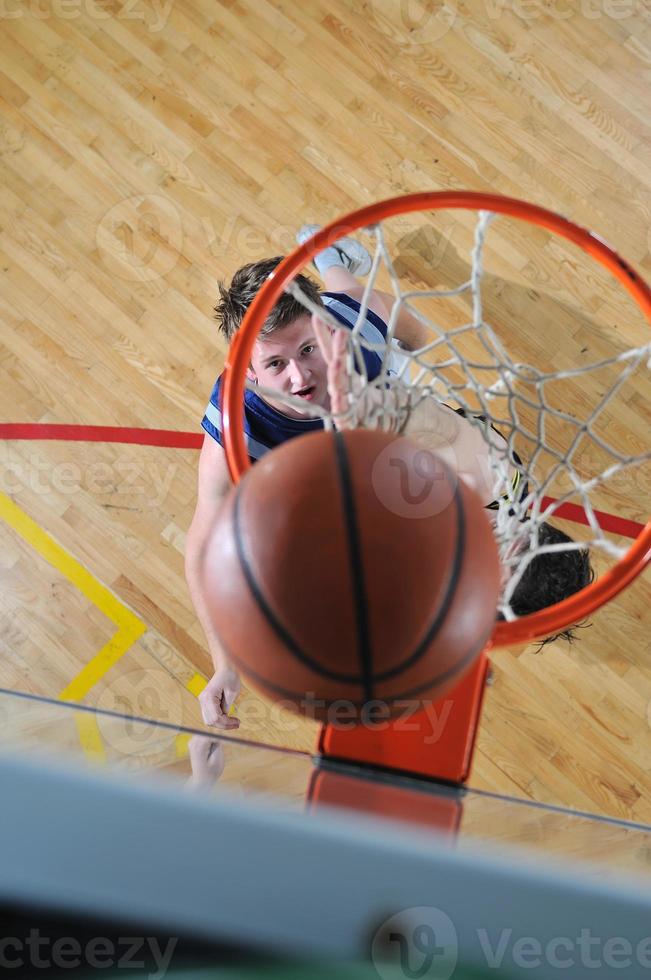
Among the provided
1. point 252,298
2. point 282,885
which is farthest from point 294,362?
point 282,885

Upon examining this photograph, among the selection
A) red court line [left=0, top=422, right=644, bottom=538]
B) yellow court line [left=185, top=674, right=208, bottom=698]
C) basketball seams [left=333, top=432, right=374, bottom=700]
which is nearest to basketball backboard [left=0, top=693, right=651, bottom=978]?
basketball seams [left=333, top=432, right=374, bottom=700]

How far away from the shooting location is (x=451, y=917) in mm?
594

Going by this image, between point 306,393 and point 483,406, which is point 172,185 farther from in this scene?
point 483,406

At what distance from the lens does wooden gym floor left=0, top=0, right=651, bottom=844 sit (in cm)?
228

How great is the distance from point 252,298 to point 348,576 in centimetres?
114

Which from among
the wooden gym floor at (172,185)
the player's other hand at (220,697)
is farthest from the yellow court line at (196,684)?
the player's other hand at (220,697)

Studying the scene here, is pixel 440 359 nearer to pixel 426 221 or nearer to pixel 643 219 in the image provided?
pixel 426 221

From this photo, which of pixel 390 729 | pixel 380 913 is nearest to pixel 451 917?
pixel 380 913

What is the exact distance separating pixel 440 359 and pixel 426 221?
18.8 inches

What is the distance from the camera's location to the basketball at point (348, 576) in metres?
0.80

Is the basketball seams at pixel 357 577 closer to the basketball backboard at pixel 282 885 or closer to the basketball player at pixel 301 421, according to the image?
the basketball backboard at pixel 282 885

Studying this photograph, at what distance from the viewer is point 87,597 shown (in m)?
2.27

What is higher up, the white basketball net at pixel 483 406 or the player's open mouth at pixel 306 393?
the white basketball net at pixel 483 406

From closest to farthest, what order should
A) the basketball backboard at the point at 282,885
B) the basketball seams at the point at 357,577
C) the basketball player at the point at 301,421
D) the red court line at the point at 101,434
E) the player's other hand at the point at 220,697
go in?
the basketball backboard at the point at 282,885
the basketball seams at the point at 357,577
the basketball player at the point at 301,421
the player's other hand at the point at 220,697
the red court line at the point at 101,434
